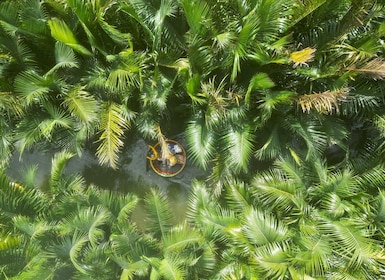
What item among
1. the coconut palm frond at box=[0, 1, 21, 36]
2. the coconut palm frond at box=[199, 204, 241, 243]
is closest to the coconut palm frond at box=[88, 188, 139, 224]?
the coconut palm frond at box=[199, 204, 241, 243]

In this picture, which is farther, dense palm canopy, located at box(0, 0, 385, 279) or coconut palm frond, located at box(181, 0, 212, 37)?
dense palm canopy, located at box(0, 0, 385, 279)

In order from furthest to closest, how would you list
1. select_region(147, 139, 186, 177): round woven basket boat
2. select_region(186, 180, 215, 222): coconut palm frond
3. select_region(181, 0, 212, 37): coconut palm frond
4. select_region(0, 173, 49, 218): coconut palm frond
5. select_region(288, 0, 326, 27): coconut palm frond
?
1. select_region(147, 139, 186, 177): round woven basket boat
2. select_region(186, 180, 215, 222): coconut palm frond
3. select_region(0, 173, 49, 218): coconut palm frond
4. select_region(288, 0, 326, 27): coconut palm frond
5. select_region(181, 0, 212, 37): coconut palm frond

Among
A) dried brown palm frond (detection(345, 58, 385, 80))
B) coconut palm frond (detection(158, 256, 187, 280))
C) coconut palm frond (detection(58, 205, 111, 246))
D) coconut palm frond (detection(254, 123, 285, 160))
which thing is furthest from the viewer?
coconut palm frond (detection(254, 123, 285, 160))

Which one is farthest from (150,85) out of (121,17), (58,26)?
(58,26)

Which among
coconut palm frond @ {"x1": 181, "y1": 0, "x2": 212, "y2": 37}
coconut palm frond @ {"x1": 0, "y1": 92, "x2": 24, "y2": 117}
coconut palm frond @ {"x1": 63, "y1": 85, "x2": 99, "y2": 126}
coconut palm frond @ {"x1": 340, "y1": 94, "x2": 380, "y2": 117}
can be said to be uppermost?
coconut palm frond @ {"x1": 181, "y1": 0, "x2": 212, "y2": 37}

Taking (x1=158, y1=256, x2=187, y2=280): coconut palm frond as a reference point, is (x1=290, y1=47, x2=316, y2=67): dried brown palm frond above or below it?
above

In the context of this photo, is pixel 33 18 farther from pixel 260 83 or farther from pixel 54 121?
pixel 260 83

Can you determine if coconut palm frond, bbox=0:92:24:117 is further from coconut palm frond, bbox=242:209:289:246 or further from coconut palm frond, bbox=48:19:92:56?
coconut palm frond, bbox=242:209:289:246
